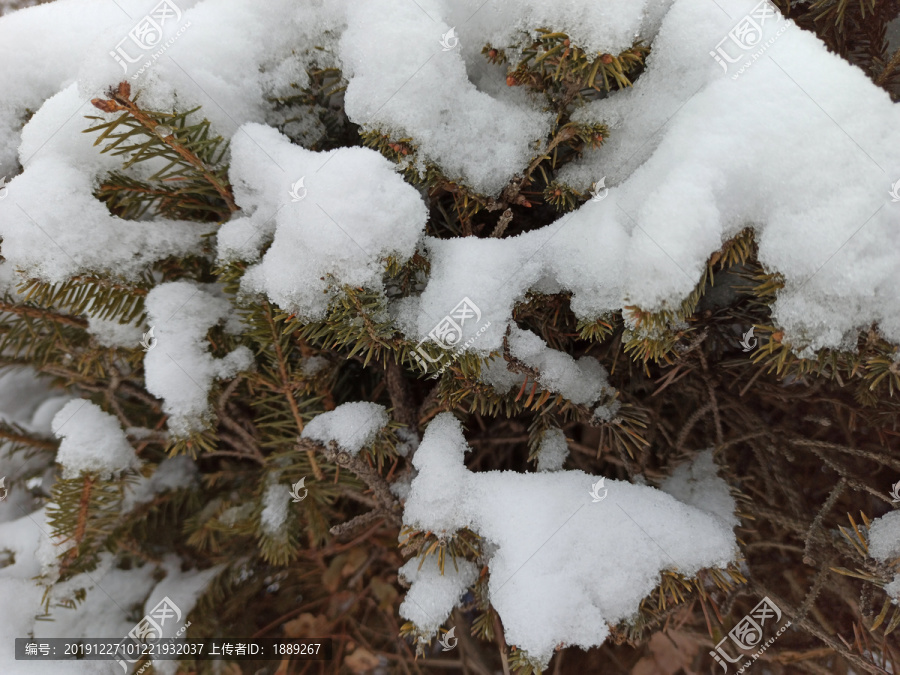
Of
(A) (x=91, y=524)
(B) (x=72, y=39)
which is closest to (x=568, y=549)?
(A) (x=91, y=524)

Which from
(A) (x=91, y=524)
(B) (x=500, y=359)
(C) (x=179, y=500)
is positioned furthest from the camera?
(C) (x=179, y=500)

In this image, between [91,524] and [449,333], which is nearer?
[449,333]

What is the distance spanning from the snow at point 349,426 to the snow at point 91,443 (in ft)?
1.32

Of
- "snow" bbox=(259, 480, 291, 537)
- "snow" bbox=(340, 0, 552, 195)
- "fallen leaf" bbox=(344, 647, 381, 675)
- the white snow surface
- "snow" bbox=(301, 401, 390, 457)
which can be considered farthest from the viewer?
"fallen leaf" bbox=(344, 647, 381, 675)

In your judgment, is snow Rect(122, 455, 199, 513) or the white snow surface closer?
the white snow surface

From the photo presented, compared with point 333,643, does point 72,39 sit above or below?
Answer: above

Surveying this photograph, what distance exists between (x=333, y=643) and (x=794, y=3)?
4.97 feet

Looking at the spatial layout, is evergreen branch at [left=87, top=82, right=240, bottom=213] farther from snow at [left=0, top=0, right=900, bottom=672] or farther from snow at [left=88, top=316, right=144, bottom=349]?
snow at [left=88, top=316, right=144, bottom=349]

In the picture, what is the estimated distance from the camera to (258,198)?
2.32 feet

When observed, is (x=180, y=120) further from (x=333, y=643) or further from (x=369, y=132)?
(x=333, y=643)
